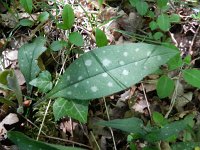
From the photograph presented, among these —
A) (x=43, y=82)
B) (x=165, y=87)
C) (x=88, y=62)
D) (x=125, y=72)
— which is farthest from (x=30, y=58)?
(x=165, y=87)

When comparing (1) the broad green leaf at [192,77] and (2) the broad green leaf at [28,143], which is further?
(1) the broad green leaf at [192,77]

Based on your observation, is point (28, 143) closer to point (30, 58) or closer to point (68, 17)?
point (30, 58)

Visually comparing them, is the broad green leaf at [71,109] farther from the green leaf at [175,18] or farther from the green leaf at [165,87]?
the green leaf at [175,18]

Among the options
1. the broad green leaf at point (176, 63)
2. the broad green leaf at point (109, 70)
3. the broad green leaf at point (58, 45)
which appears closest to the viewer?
the broad green leaf at point (109, 70)

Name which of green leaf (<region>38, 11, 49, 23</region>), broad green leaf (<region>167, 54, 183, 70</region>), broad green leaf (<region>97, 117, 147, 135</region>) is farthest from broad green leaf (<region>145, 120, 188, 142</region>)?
green leaf (<region>38, 11, 49, 23</region>)

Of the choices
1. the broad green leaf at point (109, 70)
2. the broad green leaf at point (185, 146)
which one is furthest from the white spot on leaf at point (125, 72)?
the broad green leaf at point (185, 146)

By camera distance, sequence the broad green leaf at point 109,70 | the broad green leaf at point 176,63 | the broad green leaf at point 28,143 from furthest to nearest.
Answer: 1. the broad green leaf at point 176,63
2. the broad green leaf at point 109,70
3. the broad green leaf at point 28,143
